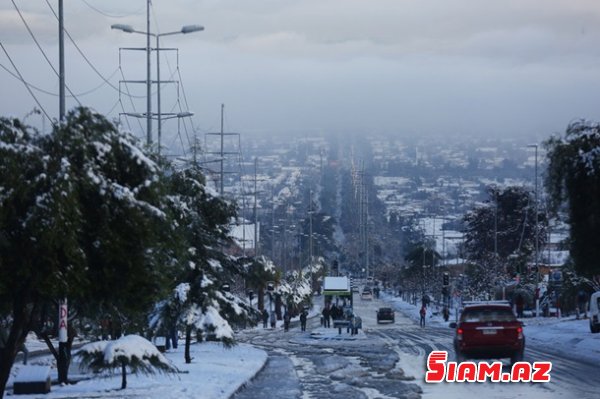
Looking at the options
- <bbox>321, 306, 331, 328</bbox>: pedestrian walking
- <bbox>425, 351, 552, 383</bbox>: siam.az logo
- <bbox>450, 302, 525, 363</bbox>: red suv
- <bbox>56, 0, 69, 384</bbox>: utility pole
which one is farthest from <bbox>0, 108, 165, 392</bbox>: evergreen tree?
<bbox>321, 306, 331, 328</bbox>: pedestrian walking

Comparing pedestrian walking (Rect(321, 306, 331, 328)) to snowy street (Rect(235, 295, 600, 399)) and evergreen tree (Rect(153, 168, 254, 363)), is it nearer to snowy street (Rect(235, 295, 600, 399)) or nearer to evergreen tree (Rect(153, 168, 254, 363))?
snowy street (Rect(235, 295, 600, 399))

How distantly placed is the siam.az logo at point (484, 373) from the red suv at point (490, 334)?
1.05ft

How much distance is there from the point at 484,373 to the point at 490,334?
1.90 meters

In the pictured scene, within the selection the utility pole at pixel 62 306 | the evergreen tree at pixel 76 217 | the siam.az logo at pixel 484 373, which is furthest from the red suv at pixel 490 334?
the evergreen tree at pixel 76 217

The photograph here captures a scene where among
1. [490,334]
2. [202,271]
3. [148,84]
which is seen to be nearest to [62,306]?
[490,334]

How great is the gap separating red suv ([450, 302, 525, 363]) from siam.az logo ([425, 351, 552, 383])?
320 mm

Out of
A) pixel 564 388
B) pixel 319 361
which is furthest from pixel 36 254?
pixel 319 361

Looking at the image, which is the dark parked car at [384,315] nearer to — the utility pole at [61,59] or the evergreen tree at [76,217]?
the utility pole at [61,59]

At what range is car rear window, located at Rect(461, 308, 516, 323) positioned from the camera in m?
29.5

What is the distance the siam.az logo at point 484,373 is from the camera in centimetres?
2689

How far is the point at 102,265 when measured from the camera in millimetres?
19109

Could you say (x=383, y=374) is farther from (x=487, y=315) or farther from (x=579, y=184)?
(x=579, y=184)

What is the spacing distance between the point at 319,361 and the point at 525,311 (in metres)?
56.9

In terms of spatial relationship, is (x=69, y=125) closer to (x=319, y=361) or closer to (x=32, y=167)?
(x=32, y=167)
